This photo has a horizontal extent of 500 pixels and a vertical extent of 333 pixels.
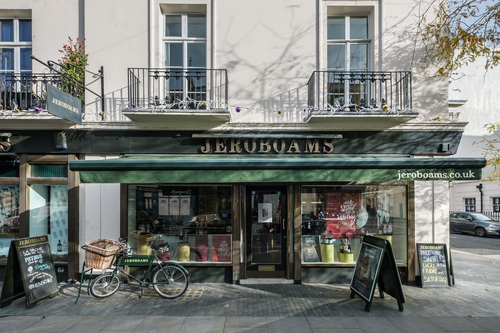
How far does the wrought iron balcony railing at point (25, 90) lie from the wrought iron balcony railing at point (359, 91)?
20.8ft

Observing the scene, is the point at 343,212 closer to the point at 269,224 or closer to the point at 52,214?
the point at 269,224

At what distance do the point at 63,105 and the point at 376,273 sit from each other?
719 centimetres

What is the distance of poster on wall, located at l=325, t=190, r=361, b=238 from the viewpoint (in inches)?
296

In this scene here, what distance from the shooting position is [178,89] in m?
7.63

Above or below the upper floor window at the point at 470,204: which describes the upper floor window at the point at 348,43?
above

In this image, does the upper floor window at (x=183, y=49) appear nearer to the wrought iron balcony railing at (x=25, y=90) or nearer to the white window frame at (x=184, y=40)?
the white window frame at (x=184, y=40)

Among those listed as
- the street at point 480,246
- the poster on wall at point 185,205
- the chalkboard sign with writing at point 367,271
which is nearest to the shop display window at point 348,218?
the chalkboard sign with writing at point 367,271

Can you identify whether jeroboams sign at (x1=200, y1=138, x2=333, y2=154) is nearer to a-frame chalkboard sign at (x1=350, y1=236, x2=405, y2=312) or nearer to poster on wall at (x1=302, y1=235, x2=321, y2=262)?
poster on wall at (x1=302, y1=235, x2=321, y2=262)

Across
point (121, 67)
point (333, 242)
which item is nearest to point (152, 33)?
point (121, 67)

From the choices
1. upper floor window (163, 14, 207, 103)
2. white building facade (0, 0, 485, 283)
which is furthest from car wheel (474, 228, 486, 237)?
upper floor window (163, 14, 207, 103)

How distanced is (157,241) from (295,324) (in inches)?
160

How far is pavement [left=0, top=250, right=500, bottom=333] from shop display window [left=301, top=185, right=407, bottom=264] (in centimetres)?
96

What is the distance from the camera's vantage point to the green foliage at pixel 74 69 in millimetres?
7082

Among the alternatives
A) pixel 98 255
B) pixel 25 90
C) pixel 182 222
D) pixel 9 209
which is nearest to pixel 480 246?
pixel 182 222
